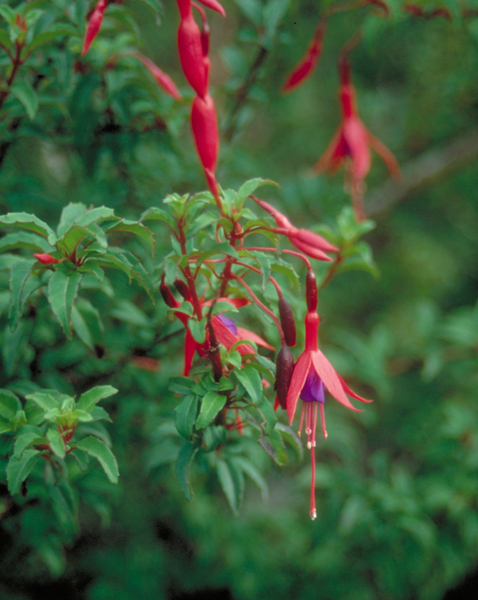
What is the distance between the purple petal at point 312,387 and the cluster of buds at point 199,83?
20 centimetres

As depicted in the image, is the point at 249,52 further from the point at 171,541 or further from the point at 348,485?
the point at 171,541

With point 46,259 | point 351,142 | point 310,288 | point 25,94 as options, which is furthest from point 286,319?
point 351,142

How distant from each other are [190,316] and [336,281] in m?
2.30

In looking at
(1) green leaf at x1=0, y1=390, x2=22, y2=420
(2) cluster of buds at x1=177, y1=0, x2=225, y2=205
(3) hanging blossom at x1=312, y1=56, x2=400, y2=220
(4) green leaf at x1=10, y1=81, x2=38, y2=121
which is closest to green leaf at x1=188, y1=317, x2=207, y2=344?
(2) cluster of buds at x1=177, y1=0, x2=225, y2=205

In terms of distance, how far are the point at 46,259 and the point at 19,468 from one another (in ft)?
0.70

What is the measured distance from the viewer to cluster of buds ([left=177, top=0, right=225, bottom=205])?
1.38 feet

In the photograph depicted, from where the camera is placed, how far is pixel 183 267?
1.58 feet

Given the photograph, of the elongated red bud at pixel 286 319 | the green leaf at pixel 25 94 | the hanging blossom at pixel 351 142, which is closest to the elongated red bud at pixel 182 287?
the elongated red bud at pixel 286 319

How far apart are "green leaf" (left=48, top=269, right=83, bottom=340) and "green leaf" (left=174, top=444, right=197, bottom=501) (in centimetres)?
20

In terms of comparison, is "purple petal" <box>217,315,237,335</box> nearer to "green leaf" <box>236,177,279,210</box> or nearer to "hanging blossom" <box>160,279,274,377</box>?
"hanging blossom" <box>160,279,274,377</box>

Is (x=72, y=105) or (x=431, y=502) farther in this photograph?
(x=431, y=502)

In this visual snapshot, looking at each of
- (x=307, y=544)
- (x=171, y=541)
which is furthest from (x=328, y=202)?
(x=171, y=541)

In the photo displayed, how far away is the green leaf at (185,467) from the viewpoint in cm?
52

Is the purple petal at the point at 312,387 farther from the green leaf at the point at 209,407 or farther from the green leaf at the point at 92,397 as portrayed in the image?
the green leaf at the point at 92,397
